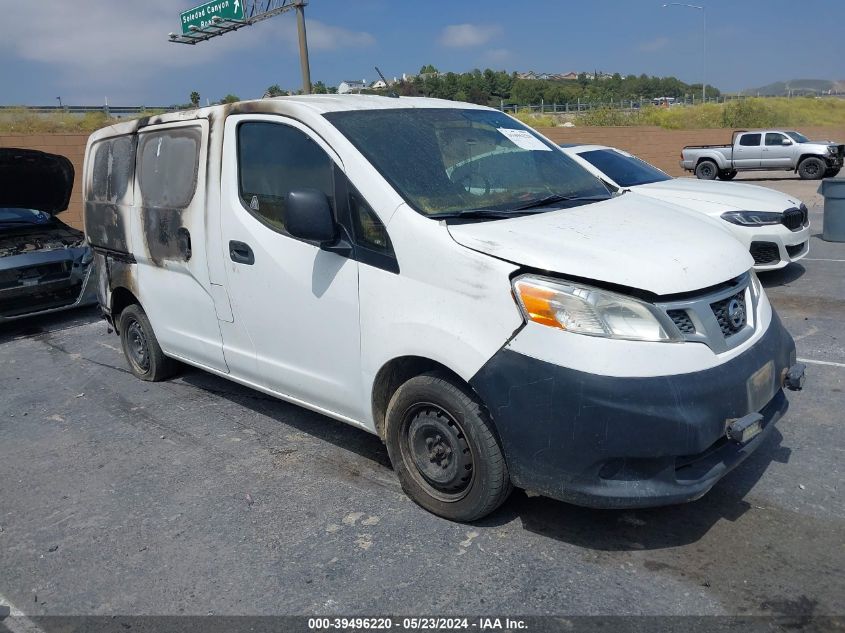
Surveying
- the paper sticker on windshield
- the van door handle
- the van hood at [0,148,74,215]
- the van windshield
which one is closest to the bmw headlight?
the van windshield

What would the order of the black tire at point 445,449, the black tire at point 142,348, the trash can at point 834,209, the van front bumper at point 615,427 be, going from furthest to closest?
the trash can at point 834,209 → the black tire at point 142,348 → the black tire at point 445,449 → the van front bumper at point 615,427

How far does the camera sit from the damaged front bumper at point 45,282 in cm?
775

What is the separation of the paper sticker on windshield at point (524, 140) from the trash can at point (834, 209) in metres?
7.74

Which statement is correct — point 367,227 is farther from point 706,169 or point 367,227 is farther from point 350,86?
point 706,169

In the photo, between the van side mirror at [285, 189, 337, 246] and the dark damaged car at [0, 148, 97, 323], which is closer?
the van side mirror at [285, 189, 337, 246]

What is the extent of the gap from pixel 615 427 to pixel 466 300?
0.80m

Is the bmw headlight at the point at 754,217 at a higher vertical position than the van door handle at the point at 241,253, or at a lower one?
lower

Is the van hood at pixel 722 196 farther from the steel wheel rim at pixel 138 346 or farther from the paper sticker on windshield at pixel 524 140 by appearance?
the steel wheel rim at pixel 138 346

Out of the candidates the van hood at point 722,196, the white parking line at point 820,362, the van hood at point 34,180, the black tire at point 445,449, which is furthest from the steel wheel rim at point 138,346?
the van hood at point 722,196

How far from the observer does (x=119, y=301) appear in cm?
595

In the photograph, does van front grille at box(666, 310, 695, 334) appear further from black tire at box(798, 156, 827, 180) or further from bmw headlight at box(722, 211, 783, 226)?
black tire at box(798, 156, 827, 180)

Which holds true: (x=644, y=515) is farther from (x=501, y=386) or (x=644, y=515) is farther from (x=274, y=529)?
(x=274, y=529)

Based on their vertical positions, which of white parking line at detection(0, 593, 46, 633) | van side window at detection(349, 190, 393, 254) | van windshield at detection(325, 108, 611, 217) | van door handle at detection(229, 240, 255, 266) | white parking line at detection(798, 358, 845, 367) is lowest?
white parking line at detection(0, 593, 46, 633)

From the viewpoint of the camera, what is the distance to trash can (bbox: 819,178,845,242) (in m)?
10.3
